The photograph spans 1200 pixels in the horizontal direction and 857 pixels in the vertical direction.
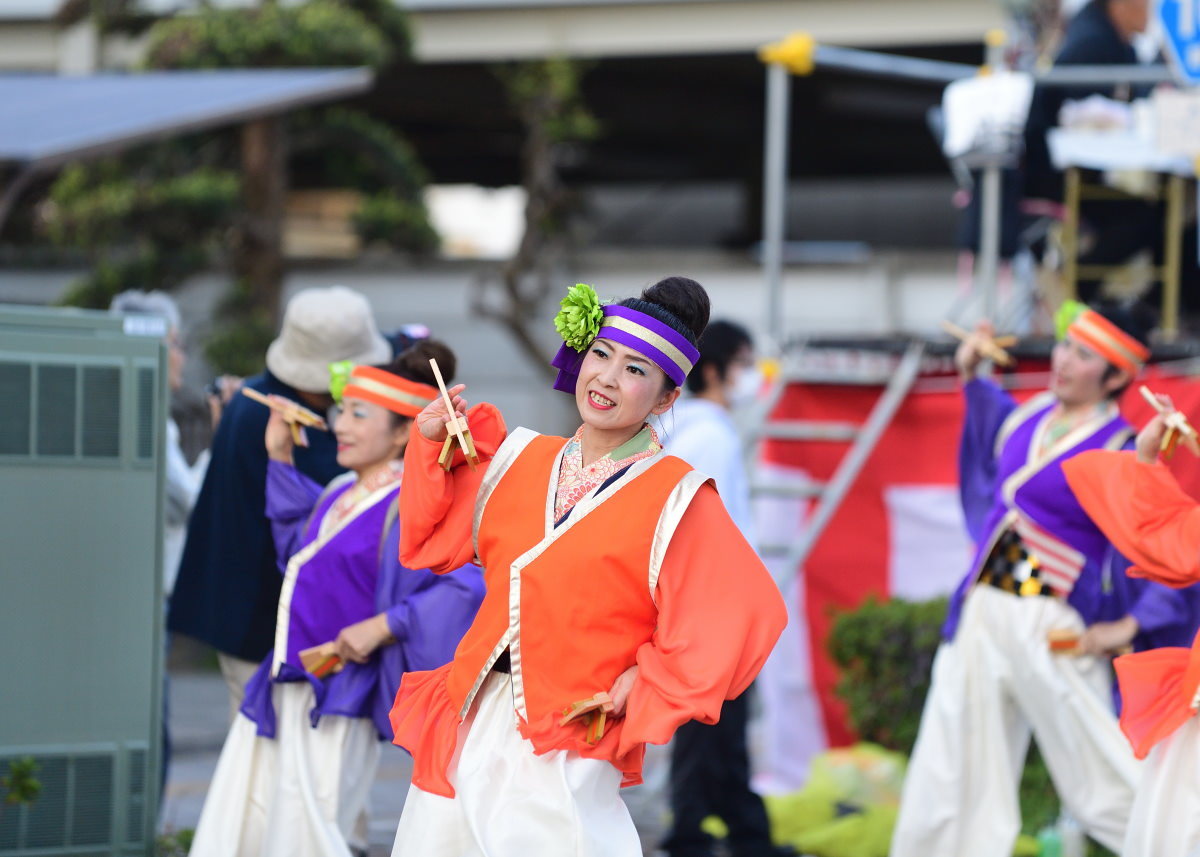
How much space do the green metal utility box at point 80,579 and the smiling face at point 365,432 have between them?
0.58m

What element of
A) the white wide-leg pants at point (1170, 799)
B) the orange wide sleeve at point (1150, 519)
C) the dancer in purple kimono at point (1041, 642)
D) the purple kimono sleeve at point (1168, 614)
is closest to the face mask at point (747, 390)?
the dancer in purple kimono at point (1041, 642)

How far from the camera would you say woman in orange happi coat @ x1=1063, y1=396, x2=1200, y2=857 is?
4.06m

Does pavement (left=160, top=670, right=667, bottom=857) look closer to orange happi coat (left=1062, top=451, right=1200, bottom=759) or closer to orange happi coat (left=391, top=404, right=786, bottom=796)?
orange happi coat (left=1062, top=451, right=1200, bottom=759)

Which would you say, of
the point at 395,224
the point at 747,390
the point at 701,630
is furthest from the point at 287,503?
the point at 395,224

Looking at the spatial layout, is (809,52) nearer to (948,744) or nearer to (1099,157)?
(1099,157)

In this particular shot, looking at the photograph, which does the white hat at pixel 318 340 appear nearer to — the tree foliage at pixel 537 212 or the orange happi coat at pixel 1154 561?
the orange happi coat at pixel 1154 561

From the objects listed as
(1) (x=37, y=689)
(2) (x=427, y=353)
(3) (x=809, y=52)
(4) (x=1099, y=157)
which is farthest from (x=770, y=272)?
(1) (x=37, y=689)

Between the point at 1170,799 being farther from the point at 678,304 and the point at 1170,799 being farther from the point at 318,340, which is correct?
the point at 318,340

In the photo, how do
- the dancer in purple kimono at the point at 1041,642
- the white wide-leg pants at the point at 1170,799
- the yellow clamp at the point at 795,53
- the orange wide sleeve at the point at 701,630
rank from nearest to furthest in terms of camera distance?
the orange wide sleeve at the point at 701,630
the white wide-leg pants at the point at 1170,799
the dancer in purple kimono at the point at 1041,642
the yellow clamp at the point at 795,53

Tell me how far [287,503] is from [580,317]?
62.9 inches

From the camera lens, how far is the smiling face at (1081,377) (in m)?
5.14

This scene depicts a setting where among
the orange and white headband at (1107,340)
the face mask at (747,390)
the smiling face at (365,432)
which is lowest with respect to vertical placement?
the face mask at (747,390)

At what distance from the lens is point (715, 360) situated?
611cm

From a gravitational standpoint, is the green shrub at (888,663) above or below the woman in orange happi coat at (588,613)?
below
